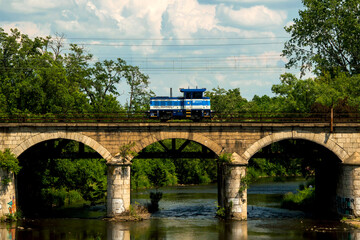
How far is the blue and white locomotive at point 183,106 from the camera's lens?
53.8 m

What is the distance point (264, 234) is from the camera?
40375 mm

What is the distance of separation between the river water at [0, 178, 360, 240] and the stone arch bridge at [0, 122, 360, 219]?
235 centimetres

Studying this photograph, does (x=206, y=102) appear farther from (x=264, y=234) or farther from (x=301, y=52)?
(x=301, y=52)

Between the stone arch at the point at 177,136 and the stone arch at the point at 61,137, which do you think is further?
the stone arch at the point at 177,136

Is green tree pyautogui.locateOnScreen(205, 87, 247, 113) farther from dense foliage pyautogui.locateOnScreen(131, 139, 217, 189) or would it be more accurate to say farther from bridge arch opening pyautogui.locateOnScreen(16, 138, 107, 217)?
bridge arch opening pyautogui.locateOnScreen(16, 138, 107, 217)

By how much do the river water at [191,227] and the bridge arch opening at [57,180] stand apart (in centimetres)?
586

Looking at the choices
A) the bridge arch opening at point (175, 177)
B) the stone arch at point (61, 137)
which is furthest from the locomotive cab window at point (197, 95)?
the stone arch at point (61, 137)

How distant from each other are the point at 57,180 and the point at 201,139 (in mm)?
21786

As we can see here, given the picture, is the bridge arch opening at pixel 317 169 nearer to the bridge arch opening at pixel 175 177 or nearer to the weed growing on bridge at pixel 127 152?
the bridge arch opening at pixel 175 177

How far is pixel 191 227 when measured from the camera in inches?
1708

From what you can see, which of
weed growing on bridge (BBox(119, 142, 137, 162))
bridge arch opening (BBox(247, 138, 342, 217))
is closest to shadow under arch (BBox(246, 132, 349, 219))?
bridge arch opening (BBox(247, 138, 342, 217))

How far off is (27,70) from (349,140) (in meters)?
42.5

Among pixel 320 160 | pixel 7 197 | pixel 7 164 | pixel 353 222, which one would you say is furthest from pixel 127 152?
pixel 320 160

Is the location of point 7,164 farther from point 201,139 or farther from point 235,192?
point 235,192
